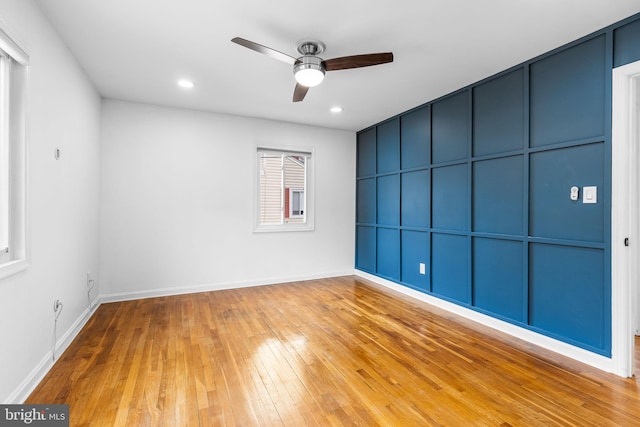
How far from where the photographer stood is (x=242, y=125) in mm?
4555

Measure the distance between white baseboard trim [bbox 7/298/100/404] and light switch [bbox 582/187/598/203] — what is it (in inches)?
163

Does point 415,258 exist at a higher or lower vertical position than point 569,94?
lower

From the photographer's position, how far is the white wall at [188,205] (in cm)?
389

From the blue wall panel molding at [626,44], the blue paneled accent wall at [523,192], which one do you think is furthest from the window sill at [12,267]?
the blue wall panel molding at [626,44]

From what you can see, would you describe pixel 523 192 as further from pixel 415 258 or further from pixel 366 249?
pixel 366 249

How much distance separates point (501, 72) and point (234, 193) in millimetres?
3620

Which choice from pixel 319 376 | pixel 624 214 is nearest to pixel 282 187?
pixel 319 376

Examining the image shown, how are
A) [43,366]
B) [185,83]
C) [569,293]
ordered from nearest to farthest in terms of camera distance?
[43,366], [569,293], [185,83]

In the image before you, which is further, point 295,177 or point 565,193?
point 295,177

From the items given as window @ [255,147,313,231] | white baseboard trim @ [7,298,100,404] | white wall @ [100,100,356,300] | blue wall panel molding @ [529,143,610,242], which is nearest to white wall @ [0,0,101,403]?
white baseboard trim @ [7,298,100,404]

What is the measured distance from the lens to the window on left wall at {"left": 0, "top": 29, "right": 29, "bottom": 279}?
1.79 m

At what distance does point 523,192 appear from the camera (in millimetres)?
2836

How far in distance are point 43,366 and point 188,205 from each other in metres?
2.43

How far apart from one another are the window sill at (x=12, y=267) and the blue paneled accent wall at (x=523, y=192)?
12.5ft
